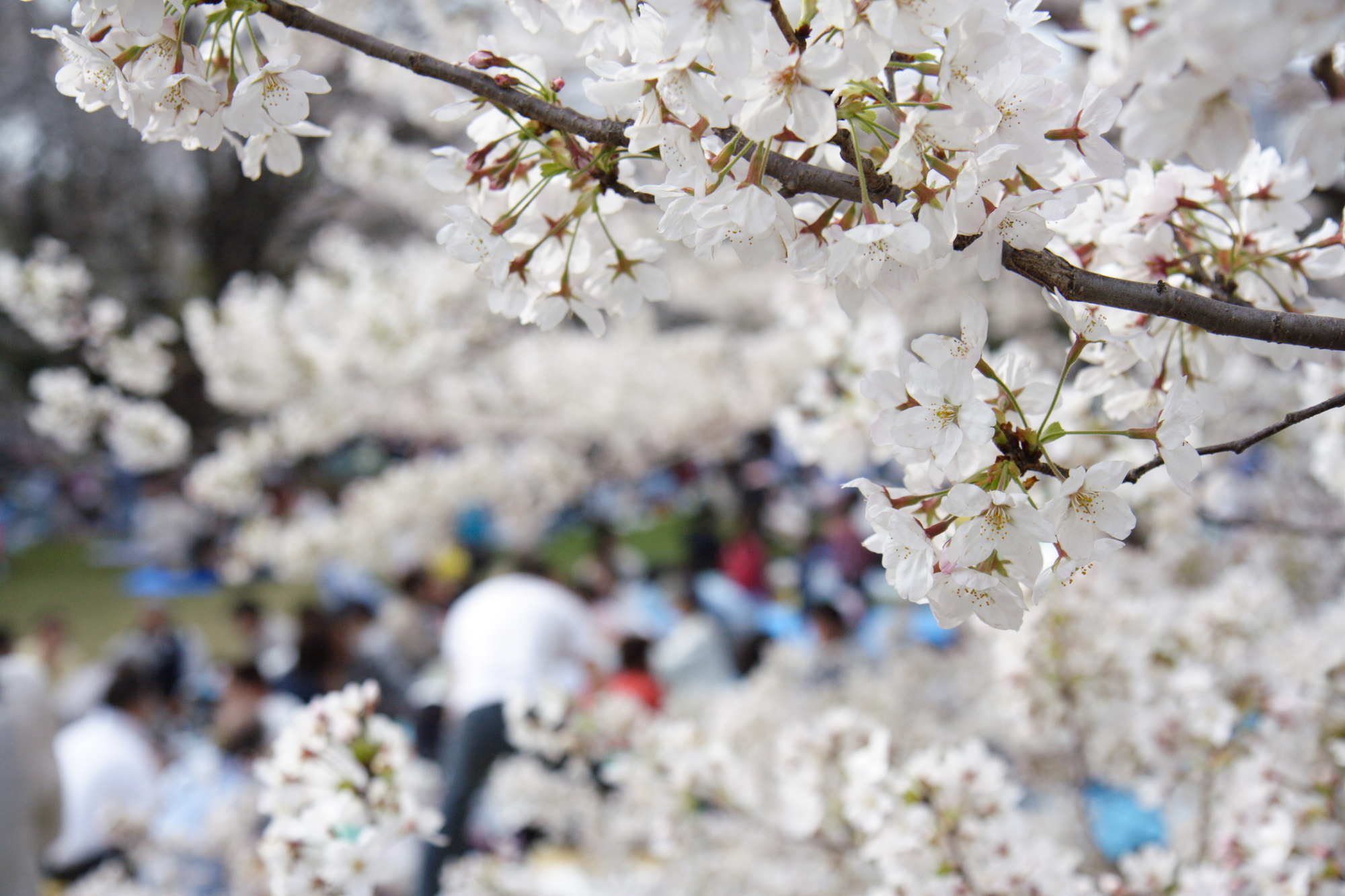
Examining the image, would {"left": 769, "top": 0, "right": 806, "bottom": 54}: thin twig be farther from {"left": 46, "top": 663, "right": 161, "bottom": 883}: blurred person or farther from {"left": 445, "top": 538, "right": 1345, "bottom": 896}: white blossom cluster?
{"left": 46, "top": 663, "right": 161, "bottom": 883}: blurred person

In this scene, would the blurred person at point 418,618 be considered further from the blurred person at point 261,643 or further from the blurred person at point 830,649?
the blurred person at point 830,649

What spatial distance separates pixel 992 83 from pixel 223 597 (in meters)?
10.8

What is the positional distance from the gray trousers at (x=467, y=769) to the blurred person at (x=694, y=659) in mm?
1706

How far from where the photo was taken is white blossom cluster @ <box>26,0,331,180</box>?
858 millimetres

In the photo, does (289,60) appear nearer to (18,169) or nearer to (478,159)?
(478,159)

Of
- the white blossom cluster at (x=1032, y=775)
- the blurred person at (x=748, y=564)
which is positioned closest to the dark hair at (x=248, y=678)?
the white blossom cluster at (x=1032, y=775)

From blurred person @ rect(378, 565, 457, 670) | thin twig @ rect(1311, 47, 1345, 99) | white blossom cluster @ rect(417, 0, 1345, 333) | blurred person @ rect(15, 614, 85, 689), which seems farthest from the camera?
blurred person @ rect(15, 614, 85, 689)

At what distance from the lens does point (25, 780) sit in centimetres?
216

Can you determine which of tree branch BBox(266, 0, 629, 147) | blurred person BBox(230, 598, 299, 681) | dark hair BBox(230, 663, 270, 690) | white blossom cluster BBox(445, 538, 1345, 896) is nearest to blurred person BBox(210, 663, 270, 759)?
dark hair BBox(230, 663, 270, 690)

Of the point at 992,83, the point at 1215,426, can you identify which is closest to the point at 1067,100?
the point at 992,83

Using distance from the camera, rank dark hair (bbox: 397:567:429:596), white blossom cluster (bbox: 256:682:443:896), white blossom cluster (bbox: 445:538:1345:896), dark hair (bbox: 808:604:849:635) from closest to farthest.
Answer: white blossom cluster (bbox: 256:682:443:896) < white blossom cluster (bbox: 445:538:1345:896) < dark hair (bbox: 808:604:849:635) < dark hair (bbox: 397:567:429:596)

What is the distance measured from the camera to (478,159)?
0.96 metres

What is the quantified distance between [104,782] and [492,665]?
1.77 m

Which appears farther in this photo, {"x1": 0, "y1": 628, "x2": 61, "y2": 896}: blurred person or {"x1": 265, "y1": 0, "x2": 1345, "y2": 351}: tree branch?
{"x1": 0, "y1": 628, "x2": 61, "y2": 896}: blurred person
